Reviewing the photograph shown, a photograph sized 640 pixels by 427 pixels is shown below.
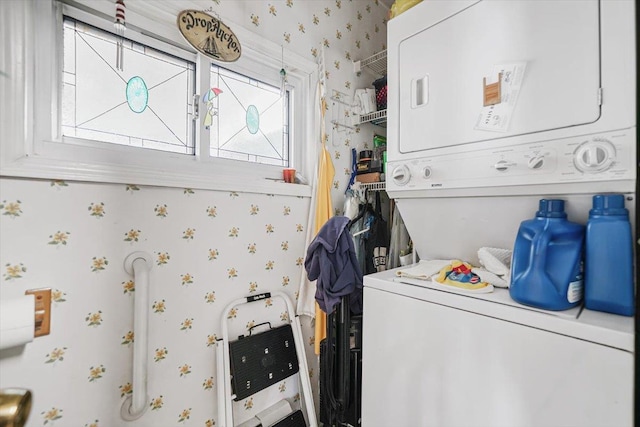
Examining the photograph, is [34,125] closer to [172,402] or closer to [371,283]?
[172,402]

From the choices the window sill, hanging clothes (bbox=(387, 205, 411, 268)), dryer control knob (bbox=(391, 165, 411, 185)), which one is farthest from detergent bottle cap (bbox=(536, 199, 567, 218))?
the window sill

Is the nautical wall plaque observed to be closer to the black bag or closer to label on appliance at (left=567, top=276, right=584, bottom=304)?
the black bag

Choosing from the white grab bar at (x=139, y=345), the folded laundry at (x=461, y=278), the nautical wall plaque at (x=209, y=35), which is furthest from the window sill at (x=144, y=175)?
the folded laundry at (x=461, y=278)

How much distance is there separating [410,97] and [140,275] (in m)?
1.21

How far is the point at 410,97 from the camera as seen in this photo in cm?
105

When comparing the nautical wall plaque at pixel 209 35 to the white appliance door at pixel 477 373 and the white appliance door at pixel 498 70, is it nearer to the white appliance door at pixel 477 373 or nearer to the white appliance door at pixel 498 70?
the white appliance door at pixel 498 70

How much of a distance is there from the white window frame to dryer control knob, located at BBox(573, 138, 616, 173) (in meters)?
1.18

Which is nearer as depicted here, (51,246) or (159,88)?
(51,246)

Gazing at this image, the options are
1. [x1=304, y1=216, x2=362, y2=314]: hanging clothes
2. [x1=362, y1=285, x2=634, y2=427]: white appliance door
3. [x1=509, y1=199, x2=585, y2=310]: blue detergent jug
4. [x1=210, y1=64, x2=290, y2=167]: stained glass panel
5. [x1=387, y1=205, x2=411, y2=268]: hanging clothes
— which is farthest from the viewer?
[x1=387, y1=205, x2=411, y2=268]: hanging clothes

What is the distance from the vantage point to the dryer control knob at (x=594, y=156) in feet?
2.18

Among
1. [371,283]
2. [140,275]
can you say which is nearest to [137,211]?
[140,275]

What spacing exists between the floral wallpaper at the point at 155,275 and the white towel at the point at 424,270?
2.43ft

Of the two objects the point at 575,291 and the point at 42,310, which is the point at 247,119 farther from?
the point at 575,291

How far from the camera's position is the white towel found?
972 mm
